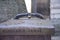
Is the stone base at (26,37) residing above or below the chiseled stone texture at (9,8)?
above

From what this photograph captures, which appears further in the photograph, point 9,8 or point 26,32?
point 9,8

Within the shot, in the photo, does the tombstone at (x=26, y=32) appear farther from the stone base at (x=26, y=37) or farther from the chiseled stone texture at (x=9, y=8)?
the chiseled stone texture at (x=9, y=8)

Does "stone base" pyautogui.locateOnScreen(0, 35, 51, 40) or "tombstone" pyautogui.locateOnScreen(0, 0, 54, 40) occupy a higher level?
"tombstone" pyautogui.locateOnScreen(0, 0, 54, 40)

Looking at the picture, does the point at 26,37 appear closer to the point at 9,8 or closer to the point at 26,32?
the point at 26,32

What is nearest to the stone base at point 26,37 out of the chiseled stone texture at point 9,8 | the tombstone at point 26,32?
the tombstone at point 26,32

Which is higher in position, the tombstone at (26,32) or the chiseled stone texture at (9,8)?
the tombstone at (26,32)

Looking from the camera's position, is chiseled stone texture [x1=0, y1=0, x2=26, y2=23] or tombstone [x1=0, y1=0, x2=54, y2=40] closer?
tombstone [x1=0, y1=0, x2=54, y2=40]

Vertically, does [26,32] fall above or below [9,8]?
above

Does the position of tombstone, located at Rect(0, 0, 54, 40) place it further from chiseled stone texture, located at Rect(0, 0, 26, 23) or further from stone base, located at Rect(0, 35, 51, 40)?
chiseled stone texture, located at Rect(0, 0, 26, 23)

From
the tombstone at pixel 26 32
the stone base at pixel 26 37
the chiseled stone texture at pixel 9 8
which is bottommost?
the chiseled stone texture at pixel 9 8

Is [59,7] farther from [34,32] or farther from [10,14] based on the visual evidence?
[34,32]

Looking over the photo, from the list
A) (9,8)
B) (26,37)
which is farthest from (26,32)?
(9,8)

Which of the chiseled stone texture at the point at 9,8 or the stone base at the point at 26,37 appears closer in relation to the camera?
the stone base at the point at 26,37

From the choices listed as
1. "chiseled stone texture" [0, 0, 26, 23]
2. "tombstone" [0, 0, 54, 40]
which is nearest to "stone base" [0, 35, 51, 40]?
"tombstone" [0, 0, 54, 40]
